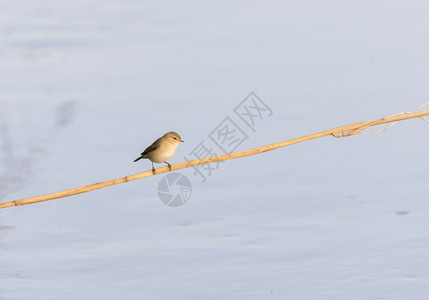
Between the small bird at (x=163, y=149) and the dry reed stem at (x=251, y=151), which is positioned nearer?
the dry reed stem at (x=251, y=151)

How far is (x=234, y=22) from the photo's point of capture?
16031mm

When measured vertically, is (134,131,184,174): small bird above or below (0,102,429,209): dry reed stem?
above

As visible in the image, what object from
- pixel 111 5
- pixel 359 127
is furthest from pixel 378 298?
pixel 111 5

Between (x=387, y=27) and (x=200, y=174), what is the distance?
5.72m

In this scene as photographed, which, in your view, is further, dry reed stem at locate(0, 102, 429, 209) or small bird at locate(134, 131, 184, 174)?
small bird at locate(134, 131, 184, 174)

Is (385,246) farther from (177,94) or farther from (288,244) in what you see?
(177,94)

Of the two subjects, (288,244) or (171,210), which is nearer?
(288,244)

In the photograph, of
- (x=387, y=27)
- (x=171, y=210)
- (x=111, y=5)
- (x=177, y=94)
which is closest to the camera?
(x=171, y=210)

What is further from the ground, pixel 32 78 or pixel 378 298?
pixel 32 78

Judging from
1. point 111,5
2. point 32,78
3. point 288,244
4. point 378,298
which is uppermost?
point 111,5

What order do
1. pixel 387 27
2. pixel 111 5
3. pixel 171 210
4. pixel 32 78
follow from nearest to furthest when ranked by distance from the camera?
pixel 171 210 < pixel 32 78 < pixel 387 27 < pixel 111 5

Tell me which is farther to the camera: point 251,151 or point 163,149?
point 163,149

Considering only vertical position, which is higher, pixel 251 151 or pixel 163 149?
pixel 163 149

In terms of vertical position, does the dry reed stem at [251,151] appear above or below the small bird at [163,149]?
below
